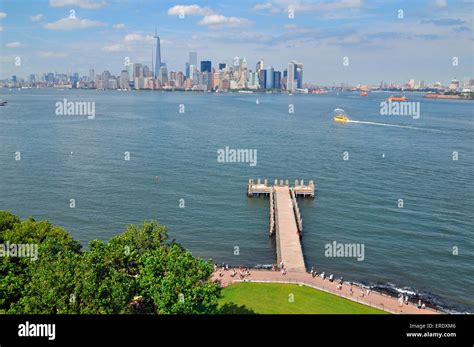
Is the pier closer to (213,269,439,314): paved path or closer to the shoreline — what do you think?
the shoreline

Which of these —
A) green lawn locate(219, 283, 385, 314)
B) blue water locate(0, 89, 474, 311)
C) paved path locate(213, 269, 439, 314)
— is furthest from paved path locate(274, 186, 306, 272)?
green lawn locate(219, 283, 385, 314)

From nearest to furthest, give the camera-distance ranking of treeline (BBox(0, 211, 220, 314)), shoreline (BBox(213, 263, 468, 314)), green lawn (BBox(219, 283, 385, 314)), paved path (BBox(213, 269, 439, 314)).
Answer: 1. treeline (BBox(0, 211, 220, 314))
2. green lawn (BBox(219, 283, 385, 314))
3. paved path (BBox(213, 269, 439, 314))
4. shoreline (BBox(213, 263, 468, 314))

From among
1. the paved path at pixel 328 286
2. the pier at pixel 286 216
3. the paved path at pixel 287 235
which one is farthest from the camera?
the pier at pixel 286 216

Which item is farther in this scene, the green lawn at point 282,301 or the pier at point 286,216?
the pier at point 286,216

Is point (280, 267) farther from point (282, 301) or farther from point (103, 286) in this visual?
point (103, 286)

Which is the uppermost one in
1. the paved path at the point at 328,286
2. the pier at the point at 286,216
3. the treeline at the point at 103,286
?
the treeline at the point at 103,286

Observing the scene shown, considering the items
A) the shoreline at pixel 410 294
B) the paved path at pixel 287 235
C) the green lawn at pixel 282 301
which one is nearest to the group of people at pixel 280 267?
the paved path at pixel 287 235

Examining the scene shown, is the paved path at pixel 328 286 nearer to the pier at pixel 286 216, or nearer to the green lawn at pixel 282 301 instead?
the green lawn at pixel 282 301

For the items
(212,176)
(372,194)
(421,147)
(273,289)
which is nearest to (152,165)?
(212,176)
